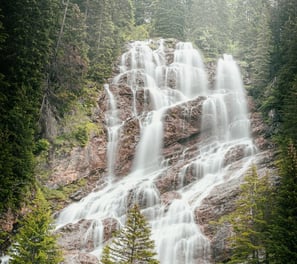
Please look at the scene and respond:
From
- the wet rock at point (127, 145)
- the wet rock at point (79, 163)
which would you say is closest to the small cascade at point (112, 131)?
the wet rock at point (127, 145)

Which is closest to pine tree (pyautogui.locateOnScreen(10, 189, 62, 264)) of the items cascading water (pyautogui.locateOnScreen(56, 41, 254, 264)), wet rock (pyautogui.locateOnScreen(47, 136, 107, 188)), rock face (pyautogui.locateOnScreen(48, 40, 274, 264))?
rock face (pyautogui.locateOnScreen(48, 40, 274, 264))

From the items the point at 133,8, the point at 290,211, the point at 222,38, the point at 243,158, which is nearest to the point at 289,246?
the point at 290,211

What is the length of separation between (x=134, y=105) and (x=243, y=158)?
12985mm

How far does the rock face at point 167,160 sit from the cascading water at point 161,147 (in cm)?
17

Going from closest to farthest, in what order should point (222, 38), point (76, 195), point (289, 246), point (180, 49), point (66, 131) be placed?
1. point (289, 246)
2. point (76, 195)
3. point (66, 131)
4. point (180, 49)
5. point (222, 38)

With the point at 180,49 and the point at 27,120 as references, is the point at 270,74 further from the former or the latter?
the point at 27,120

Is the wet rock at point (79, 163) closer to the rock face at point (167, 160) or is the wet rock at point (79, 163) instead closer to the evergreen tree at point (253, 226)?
the rock face at point (167, 160)

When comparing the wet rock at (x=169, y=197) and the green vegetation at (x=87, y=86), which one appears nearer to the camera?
the green vegetation at (x=87, y=86)

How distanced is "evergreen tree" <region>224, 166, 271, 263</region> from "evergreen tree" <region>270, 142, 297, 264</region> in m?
0.93

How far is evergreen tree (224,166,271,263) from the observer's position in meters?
17.8

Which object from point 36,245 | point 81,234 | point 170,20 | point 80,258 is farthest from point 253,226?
point 170,20

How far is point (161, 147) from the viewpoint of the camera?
113 ft

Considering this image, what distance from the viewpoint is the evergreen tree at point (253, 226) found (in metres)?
17.8

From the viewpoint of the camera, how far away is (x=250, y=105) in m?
39.2
